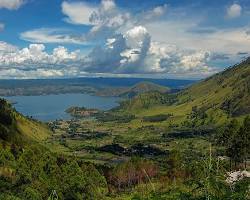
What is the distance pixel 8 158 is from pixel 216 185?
18633cm

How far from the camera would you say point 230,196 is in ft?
47.2

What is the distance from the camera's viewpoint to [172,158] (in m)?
176

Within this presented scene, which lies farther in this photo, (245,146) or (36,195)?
(245,146)

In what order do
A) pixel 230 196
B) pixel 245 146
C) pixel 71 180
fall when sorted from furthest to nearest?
1. pixel 245 146
2. pixel 71 180
3. pixel 230 196

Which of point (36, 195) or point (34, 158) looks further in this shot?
point (34, 158)

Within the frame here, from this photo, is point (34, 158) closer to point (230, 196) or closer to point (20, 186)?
point (20, 186)

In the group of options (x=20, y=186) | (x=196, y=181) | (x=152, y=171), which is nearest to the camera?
(x=196, y=181)

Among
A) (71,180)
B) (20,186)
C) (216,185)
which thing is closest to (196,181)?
(216,185)

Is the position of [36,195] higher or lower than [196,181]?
lower

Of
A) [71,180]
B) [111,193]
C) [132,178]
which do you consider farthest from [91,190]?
[132,178]

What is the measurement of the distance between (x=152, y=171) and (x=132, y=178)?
32.5ft

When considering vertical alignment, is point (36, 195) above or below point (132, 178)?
above

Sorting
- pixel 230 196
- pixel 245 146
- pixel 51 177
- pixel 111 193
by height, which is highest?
pixel 230 196

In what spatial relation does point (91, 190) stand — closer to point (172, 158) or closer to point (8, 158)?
point (172, 158)
